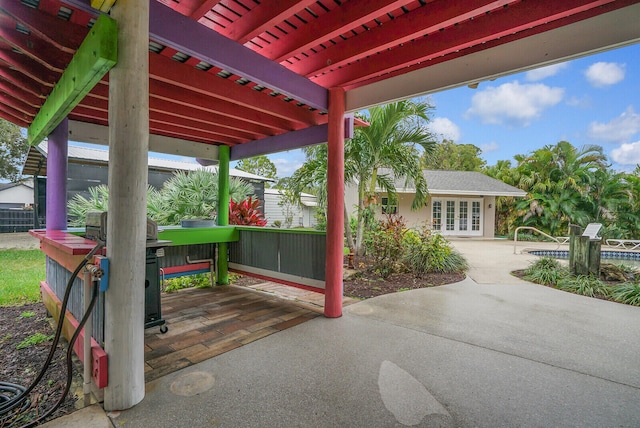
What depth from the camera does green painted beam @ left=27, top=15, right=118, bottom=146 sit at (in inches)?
72.6

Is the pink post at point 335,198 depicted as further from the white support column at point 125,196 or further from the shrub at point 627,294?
the shrub at point 627,294

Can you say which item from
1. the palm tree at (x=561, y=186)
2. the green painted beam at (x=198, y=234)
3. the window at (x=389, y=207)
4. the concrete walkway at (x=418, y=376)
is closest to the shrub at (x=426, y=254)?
the window at (x=389, y=207)

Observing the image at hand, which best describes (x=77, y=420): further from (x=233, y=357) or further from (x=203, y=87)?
(x=203, y=87)

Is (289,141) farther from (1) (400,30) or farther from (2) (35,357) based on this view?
(2) (35,357)

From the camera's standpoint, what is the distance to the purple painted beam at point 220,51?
7.25ft

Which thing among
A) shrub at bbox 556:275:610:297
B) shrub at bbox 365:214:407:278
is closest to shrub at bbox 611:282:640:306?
shrub at bbox 556:275:610:297

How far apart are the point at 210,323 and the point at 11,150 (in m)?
23.7

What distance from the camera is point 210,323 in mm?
3473

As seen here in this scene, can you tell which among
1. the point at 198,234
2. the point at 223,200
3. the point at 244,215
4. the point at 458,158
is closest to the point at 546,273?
the point at 244,215

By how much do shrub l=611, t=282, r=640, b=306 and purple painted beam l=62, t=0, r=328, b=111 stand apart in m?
5.56

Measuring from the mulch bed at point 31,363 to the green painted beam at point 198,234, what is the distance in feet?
5.29

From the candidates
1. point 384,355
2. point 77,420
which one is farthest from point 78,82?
point 384,355

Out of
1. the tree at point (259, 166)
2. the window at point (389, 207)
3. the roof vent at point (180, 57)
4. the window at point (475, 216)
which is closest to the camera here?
the roof vent at point (180, 57)

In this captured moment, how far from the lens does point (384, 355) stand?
2.73 metres
